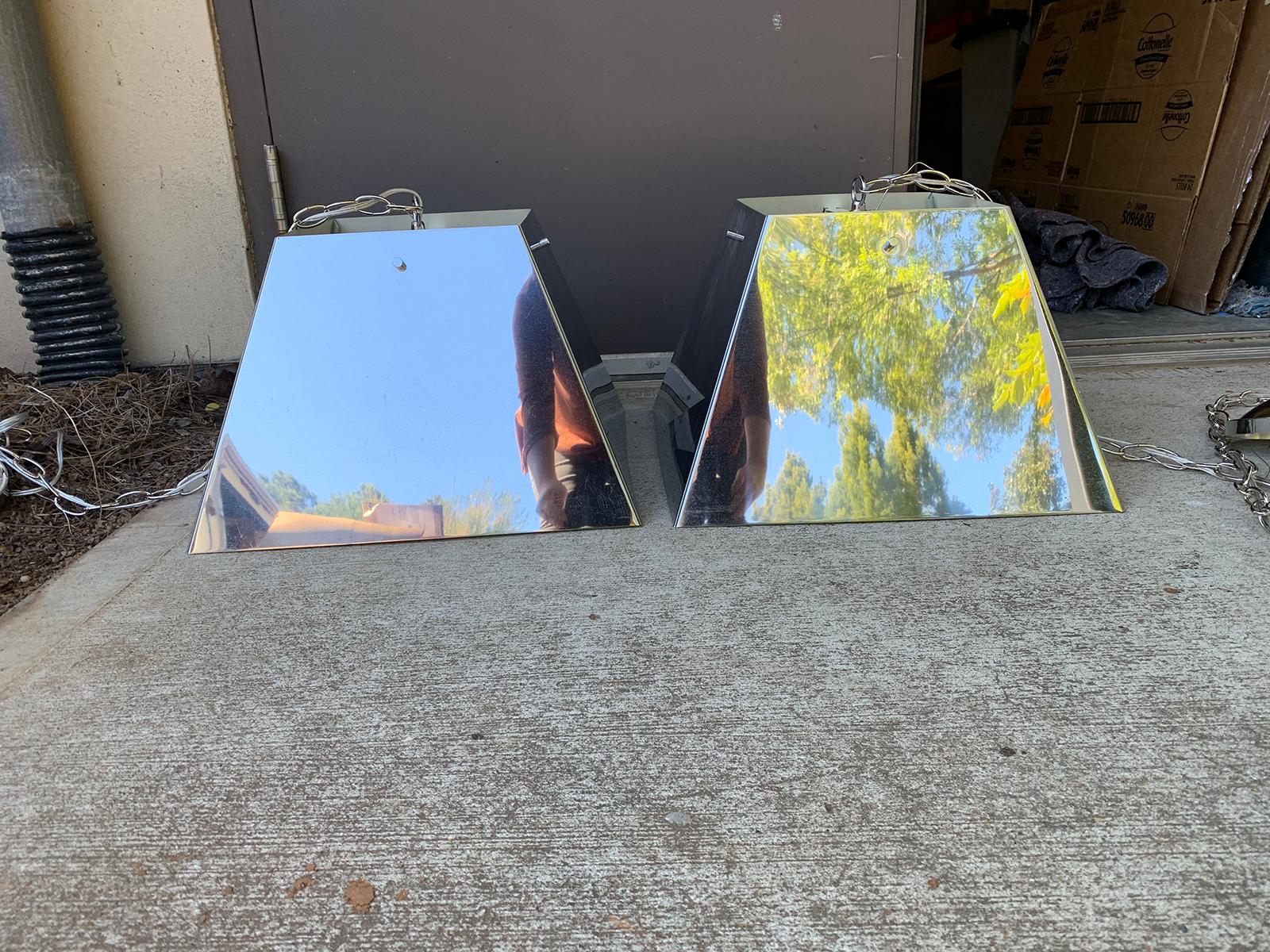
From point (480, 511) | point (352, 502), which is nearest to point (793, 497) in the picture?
point (480, 511)

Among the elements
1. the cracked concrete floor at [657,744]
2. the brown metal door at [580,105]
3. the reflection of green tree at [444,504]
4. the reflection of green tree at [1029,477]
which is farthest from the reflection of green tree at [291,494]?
the reflection of green tree at [1029,477]

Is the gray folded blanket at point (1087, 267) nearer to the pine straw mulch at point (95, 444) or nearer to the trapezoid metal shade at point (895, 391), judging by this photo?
the trapezoid metal shade at point (895, 391)

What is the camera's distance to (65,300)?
273 cm

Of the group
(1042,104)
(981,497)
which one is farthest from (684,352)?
(1042,104)

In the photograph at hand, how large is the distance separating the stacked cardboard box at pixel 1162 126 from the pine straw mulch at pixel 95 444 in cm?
436

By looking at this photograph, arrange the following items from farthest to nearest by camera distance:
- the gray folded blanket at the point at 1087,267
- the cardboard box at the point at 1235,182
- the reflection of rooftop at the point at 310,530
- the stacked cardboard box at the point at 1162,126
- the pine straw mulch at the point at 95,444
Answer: the gray folded blanket at the point at 1087,267 < the stacked cardboard box at the point at 1162,126 < the cardboard box at the point at 1235,182 < the pine straw mulch at the point at 95,444 < the reflection of rooftop at the point at 310,530

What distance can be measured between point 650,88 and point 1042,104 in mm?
3833

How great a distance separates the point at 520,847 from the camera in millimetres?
1068

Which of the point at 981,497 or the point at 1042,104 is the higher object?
the point at 1042,104

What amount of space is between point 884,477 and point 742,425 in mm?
355

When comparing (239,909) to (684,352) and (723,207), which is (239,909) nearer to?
(684,352)

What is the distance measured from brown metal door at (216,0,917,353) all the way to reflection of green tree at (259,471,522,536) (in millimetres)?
1350

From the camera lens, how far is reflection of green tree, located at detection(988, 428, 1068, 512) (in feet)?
6.31

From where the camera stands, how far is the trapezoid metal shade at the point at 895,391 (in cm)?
192
